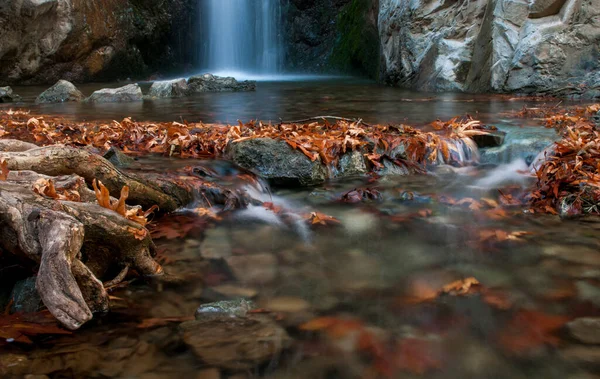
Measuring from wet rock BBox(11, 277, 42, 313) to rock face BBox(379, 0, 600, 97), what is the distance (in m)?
9.64

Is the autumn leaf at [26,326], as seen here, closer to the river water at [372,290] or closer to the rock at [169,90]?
the river water at [372,290]

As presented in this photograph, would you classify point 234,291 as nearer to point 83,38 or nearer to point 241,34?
point 83,38

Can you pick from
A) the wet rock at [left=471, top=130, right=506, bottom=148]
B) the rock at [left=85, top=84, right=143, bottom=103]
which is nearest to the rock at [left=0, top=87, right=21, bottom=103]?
the rock at [left=85, top=84, right=143, bottom=103]

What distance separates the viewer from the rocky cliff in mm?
15719

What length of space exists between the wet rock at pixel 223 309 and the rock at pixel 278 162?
2.04 m

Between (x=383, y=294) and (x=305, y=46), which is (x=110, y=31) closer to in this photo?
(x=305, y=46)

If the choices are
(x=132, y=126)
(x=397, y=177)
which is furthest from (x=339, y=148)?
(x=132, y=126)

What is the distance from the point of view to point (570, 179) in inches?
137

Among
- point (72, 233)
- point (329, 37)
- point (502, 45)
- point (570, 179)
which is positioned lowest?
point (570, 179)

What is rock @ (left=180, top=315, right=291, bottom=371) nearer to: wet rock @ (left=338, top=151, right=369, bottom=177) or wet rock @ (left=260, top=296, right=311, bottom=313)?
wet rock @ (left=260, top=296, right=311, bottom=313)

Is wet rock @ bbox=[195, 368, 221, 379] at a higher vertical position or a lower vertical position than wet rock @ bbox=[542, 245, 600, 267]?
lower

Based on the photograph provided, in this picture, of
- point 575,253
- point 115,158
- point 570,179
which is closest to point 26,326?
point 115,158

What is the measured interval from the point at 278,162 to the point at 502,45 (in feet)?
27.2

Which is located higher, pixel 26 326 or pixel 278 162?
pixel 278 162
